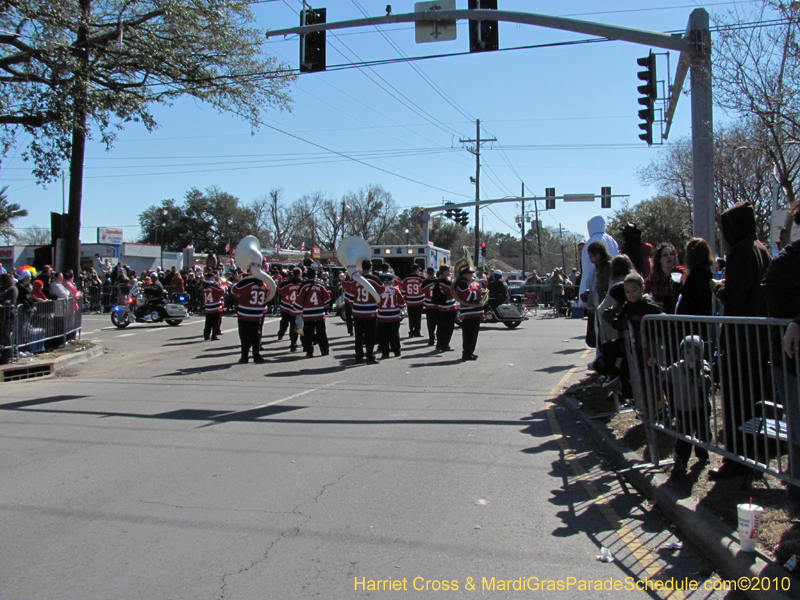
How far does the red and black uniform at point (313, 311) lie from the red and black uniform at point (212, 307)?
140 inches

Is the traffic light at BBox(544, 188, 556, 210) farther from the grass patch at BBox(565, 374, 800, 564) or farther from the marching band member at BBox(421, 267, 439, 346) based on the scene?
the grass patch at BBox(565, 374, 800, 564)

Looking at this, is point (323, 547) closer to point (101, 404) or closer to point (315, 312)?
point (101, 404)

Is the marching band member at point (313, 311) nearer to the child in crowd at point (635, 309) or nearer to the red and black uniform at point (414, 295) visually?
the red and black uniform at point (414, 295)

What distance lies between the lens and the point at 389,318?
1376cm

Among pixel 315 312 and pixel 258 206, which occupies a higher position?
pixel 258 206

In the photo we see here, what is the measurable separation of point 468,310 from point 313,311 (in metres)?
3.33

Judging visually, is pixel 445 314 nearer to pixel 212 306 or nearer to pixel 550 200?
pixel 212 306

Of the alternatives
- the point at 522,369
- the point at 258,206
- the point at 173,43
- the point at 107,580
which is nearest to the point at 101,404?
the point at 107,580

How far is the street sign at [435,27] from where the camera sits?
1033 centimetres

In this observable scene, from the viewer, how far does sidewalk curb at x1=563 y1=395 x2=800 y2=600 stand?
3.38m

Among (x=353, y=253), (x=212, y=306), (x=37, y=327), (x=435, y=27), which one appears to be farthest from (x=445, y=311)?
(x=37, y=327)

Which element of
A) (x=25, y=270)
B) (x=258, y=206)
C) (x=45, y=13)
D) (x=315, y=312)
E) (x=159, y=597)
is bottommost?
(x=159, y=597)

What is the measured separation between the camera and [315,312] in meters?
13.6

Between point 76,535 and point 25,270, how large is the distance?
1138 centimetres
